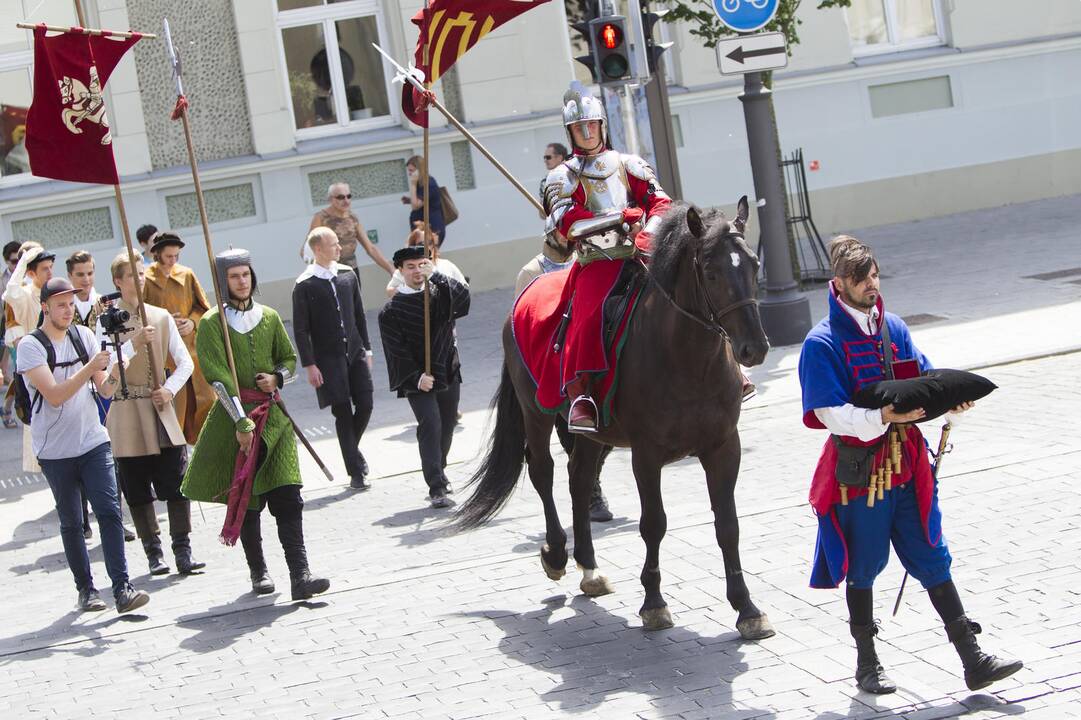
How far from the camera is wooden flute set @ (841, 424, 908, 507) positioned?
5234 millimetres

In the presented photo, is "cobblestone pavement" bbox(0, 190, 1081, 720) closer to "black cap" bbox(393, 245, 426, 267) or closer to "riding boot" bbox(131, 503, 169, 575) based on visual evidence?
"riding boot" bbox(131, 503, 169, 575)

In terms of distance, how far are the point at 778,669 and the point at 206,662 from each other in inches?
108

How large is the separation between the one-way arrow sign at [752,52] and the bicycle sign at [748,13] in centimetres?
24

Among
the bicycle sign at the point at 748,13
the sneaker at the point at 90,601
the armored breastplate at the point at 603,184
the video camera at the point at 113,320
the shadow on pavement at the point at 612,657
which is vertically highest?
the bicycle sign at the point at 748,13

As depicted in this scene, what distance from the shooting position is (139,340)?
8906 mm

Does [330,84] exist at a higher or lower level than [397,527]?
higher

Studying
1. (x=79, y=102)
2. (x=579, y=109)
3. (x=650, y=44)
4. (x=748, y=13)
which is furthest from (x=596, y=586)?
(x=748, y=13)

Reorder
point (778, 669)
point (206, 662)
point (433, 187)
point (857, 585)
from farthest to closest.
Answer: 1. point (433, 187)
2. point (206, 662)
3. point (778, 669)
4. point (857, 585)

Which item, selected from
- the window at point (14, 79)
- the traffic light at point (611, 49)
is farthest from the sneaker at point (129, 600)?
the window at point (14, 79)

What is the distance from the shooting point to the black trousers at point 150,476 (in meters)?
8.97

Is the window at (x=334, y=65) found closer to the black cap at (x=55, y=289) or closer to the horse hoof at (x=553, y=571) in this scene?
the black cap at (x=55, y=289)

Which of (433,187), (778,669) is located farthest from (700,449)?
(433,187)

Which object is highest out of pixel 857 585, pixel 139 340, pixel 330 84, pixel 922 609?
pixel 330 84

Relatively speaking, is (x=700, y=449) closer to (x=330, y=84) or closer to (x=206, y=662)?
(x=206, y=662)
